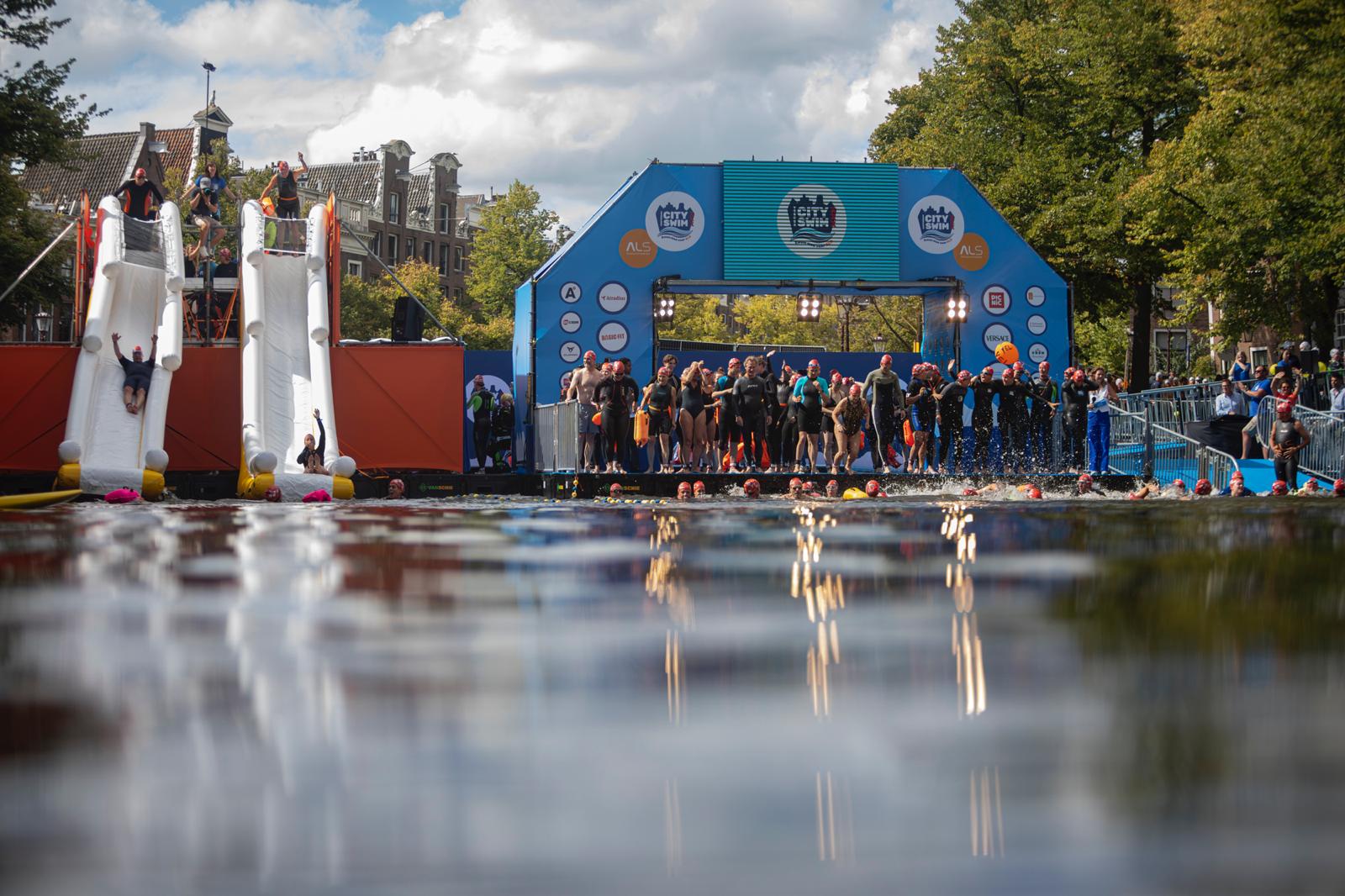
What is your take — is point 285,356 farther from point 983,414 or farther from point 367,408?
point 983,414

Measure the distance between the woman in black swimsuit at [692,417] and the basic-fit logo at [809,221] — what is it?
6.03 metres

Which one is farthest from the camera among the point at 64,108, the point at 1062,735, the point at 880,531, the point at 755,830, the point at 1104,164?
the point at 1104,164

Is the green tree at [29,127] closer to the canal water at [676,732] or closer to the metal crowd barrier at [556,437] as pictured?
the metal crowd barrier at [556,437]

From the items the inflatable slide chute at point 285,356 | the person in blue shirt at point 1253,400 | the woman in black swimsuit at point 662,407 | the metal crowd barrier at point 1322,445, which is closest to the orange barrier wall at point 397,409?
the inflatable slide chute at point 285,356

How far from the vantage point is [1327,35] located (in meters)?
23.6

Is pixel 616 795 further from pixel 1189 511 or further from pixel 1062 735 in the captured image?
pixel 1189 511

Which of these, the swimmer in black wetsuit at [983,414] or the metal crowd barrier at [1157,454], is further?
the swimmer in black wetsuit at [983,414]

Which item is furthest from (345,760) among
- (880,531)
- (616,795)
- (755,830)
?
(880,531)

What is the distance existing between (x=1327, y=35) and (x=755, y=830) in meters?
24.8

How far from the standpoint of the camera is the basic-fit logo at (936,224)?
28.3 m

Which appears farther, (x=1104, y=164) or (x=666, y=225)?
(x=1104, y=164)

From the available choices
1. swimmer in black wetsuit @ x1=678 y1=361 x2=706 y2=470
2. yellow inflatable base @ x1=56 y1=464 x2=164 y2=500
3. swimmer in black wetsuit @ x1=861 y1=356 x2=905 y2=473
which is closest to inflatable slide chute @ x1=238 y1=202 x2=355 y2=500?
yellow inflatable base @ x1=56 y1=464 x2=164 y2=500

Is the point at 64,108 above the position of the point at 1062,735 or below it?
above

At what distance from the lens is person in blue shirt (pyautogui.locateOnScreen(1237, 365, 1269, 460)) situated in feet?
73.6
